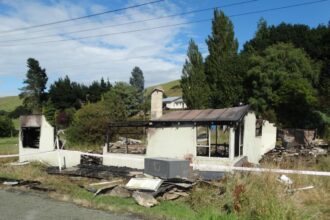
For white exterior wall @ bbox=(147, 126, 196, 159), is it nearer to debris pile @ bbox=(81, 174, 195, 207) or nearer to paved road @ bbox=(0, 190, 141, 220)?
debris pile @ bbox=(81, 174, 195, 207)

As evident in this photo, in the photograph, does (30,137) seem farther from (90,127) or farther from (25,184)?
(25,184)

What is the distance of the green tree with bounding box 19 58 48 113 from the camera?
260 ft

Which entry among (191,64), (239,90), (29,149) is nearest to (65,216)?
(29,149)

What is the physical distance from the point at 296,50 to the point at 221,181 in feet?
146

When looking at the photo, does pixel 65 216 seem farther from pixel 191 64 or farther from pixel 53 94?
pixel 53 94

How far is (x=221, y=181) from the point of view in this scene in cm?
1060

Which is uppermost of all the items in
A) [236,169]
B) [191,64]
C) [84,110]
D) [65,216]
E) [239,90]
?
[191,64]

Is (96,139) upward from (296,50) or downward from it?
downward

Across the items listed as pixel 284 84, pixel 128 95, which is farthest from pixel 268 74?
pixel 128 95

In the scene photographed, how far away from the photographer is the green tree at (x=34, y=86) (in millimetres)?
79312

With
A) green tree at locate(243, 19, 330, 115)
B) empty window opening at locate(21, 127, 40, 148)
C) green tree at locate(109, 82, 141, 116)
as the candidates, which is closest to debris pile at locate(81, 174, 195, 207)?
empty window opening at locate(21, 127, 40, 148)

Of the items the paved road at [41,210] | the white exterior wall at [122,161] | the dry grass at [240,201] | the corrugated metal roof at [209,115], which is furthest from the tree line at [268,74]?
the paved road at [41,210]

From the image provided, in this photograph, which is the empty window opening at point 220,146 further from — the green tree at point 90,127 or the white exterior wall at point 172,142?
the green tree at point 90,127

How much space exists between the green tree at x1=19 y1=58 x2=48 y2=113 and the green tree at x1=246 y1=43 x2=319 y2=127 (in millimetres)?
47923
